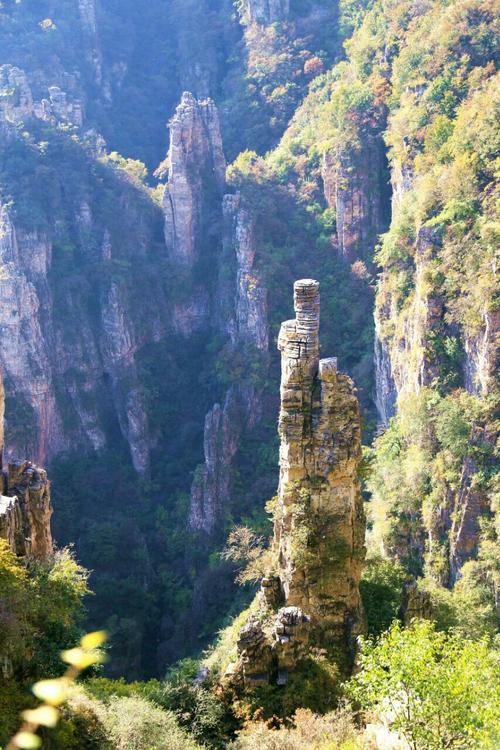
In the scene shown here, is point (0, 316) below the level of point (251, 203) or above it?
below

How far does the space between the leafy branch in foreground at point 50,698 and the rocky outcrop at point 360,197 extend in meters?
32.5

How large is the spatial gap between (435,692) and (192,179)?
43.3 metres

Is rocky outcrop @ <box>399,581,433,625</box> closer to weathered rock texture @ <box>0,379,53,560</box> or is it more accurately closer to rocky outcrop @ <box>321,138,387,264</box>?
weathered rock texture @ <box>0,379,53,560</box>

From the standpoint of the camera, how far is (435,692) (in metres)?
13.3

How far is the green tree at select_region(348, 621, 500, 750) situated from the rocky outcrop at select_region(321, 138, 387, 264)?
35737mm

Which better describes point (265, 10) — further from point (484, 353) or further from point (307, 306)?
point (307, 306)

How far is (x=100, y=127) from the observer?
219 ft

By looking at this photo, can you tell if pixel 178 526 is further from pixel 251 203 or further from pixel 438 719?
pixel 438 719

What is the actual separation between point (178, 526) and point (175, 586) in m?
4.38

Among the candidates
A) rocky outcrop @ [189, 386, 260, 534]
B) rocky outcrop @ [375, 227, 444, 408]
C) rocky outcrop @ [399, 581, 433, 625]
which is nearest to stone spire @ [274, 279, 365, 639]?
rocky outcrop @ [399, 581, 433, 625]

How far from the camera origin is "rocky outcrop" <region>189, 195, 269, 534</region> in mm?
42656

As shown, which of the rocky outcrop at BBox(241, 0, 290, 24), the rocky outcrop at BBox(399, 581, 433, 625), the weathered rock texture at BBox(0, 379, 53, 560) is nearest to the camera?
the weathered rock texture at BBox(0, 379, 53, 560)

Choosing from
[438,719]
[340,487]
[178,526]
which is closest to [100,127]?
[178,526]

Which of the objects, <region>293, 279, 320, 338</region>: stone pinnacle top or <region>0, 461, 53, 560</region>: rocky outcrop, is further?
<region>293, 279, 320, 338</region>: stone pinnacle top
